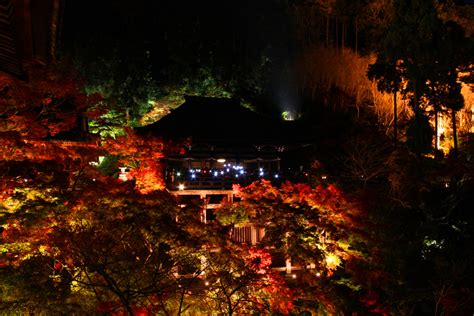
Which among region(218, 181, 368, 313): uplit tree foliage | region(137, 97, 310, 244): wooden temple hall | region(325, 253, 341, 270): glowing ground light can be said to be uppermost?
region(137, 97, 310, 244): wooden temple hall

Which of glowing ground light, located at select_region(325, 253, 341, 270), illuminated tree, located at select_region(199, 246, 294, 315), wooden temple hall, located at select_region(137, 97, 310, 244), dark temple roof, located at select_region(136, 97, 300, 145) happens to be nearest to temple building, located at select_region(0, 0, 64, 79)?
illuminated tree, located at select_region(199, 246, 294, 315)

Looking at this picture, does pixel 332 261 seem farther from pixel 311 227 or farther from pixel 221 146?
pixel 221 146

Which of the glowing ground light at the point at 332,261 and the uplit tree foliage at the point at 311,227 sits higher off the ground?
the uplit tree foliage at the point at 311,227

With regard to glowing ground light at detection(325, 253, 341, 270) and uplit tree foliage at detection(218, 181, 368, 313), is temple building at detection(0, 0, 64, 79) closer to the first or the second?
uplit tree foliage at detection(218, 181, 368, 313)

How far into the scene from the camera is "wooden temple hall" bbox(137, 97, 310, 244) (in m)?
17.0

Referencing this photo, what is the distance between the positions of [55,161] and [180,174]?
7.06 m

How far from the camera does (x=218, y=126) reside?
18891 mm

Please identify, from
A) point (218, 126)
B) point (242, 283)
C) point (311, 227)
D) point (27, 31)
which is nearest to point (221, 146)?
point (218, 126)

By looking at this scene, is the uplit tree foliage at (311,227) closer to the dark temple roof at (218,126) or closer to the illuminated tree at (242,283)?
the illuminated tree at (242,283)

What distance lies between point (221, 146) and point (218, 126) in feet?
3.25

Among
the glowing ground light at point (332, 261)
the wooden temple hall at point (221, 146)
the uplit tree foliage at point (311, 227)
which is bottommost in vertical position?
the glowing ground light at point (332, 261)

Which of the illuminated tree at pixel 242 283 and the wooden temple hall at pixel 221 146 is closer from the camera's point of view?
the illuminated tree at pixel 242 283

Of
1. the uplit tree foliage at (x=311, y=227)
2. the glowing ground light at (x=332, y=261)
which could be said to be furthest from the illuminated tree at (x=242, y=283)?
the glowing ground light at (x=332, y=261)

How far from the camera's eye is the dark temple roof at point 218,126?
712 inches
